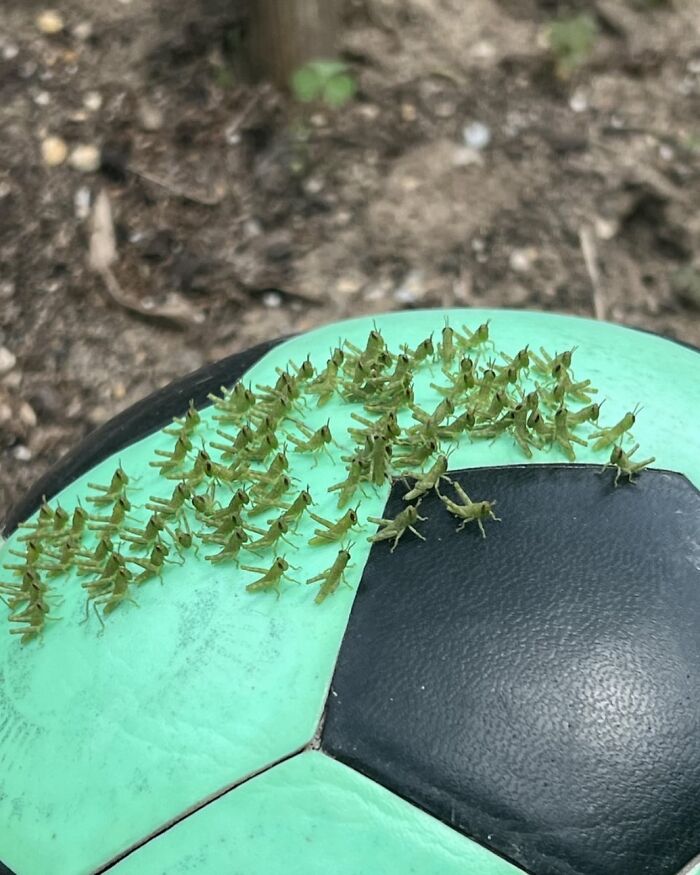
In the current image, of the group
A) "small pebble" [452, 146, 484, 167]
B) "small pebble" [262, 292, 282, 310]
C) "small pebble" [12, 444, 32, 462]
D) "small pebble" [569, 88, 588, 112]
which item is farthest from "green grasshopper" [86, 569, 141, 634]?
"small pebble" [569, 88, 588, 112]

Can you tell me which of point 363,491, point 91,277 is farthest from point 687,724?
point 91,277

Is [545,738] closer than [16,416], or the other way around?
[545,738]

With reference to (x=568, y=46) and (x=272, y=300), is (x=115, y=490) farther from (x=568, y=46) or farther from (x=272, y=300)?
(x=568, y=46)

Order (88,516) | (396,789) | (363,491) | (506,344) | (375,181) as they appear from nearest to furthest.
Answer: (396,789) → (363,491) → (88,516) → (506,344) → (375,181)

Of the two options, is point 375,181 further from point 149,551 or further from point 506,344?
point 149,551

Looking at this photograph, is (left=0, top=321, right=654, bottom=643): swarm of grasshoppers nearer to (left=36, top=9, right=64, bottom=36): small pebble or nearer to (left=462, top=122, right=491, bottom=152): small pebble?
(left=462, top=122, right=491, bottom=152): small pebble

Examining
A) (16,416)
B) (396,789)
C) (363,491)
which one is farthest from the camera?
(16,416)
